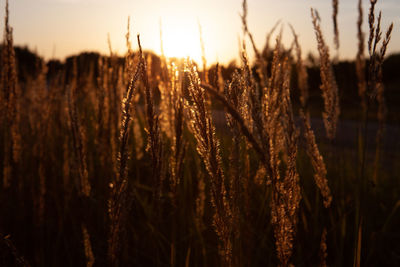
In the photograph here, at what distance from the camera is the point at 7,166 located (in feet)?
6.39

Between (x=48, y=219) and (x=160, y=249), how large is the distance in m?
0.77

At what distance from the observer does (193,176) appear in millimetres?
2631

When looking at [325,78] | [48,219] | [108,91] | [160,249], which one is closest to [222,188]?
[325,78]

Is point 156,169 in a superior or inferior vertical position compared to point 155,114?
inferior

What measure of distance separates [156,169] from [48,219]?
147cm

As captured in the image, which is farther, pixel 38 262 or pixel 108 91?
pixel 108 91

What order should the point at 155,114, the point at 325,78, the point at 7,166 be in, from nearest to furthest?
the point at 155,114
the point at 325,78
the point at 7,166

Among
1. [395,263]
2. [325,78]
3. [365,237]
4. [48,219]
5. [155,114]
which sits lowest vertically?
[395,263]

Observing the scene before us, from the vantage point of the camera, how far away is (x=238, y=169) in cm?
96

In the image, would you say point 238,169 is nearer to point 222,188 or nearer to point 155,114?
point 222,188

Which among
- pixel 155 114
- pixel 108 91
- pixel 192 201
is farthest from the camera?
pixel 192 201

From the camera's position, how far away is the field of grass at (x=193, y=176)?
919 millimetres

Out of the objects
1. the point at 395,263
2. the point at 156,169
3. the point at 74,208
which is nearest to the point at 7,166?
the point at 74,208

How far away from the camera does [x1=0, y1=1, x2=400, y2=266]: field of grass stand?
92 cm
